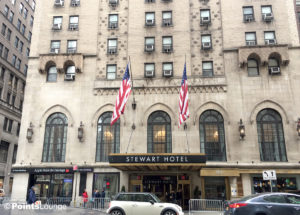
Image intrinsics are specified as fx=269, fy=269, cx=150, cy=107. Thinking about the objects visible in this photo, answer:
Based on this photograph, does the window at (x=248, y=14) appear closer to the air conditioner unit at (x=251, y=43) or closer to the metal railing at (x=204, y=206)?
the air conditioner unit at (x=251, y=43)

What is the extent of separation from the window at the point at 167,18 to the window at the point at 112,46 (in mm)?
5708

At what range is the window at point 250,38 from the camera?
2816 cm

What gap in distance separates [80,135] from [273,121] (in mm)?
18826

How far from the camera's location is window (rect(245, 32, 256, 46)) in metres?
28.2

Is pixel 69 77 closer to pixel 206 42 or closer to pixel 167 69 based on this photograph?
pixel 167 69

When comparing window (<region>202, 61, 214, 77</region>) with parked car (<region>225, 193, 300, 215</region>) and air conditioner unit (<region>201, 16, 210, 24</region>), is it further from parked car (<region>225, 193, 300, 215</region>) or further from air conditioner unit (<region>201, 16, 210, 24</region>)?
parked car (<region>225, 193, 300, 215</region>)

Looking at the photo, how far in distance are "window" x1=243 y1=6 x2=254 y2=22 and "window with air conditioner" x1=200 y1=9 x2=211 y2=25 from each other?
384 cm

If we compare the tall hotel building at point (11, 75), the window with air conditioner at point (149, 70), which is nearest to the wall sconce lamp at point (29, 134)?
the window with air conditioner at point (149, 70)

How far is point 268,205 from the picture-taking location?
39.3ft

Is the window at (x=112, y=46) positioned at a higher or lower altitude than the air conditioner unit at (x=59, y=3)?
lower

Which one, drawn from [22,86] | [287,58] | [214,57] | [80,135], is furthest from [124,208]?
[22,86]

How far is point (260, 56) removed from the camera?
26844mm

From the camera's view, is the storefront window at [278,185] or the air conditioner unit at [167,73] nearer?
the storefront window at [278,185]

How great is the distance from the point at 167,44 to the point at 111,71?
6706 mm
